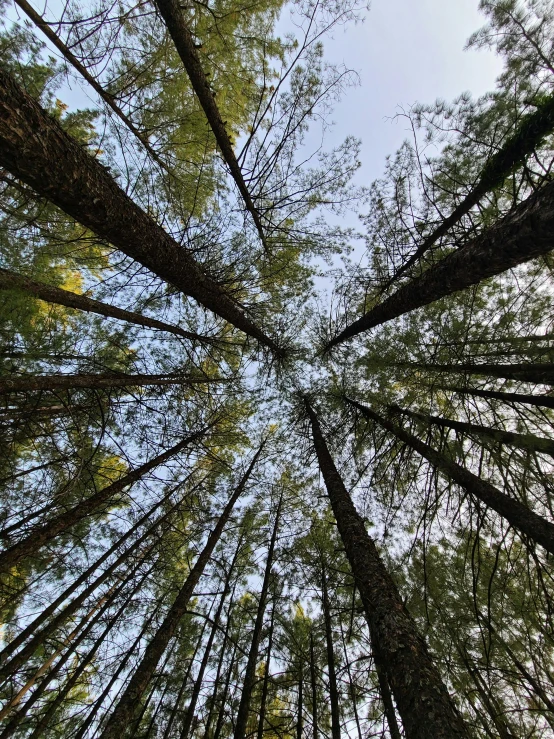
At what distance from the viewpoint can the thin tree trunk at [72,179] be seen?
5.67ft

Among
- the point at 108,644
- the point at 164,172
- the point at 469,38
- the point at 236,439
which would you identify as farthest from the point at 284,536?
the point at 469,38

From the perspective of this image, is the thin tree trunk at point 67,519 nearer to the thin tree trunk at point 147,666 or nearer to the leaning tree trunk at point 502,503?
A: the thin tree trunk at point 147,666

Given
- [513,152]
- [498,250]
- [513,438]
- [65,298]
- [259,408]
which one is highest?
[259,408]

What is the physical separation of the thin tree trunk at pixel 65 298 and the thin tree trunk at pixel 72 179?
1.58 metres

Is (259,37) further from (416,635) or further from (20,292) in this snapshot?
(416,635)

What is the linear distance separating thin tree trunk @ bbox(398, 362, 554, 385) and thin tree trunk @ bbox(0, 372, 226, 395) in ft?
13.2

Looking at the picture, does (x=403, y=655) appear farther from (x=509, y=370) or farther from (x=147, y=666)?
(x=509, y=370)

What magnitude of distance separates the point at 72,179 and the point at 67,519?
12.6ft

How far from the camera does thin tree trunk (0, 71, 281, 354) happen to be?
5.67 feet

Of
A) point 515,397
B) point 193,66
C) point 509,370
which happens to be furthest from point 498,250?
point 193,66

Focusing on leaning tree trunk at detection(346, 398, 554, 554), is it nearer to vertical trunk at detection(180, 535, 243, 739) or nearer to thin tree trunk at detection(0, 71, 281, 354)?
vertical trunk at detection(180, 535, 243, 739)

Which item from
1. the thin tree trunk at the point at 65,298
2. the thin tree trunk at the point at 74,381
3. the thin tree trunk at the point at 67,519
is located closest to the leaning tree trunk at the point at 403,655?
the thin tree trunk at the point at 67,519

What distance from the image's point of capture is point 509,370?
3.60 m

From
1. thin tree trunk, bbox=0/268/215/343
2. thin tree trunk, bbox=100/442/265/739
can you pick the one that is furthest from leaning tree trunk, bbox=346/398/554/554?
thin tree trunk, bbox=0/268/215/343
